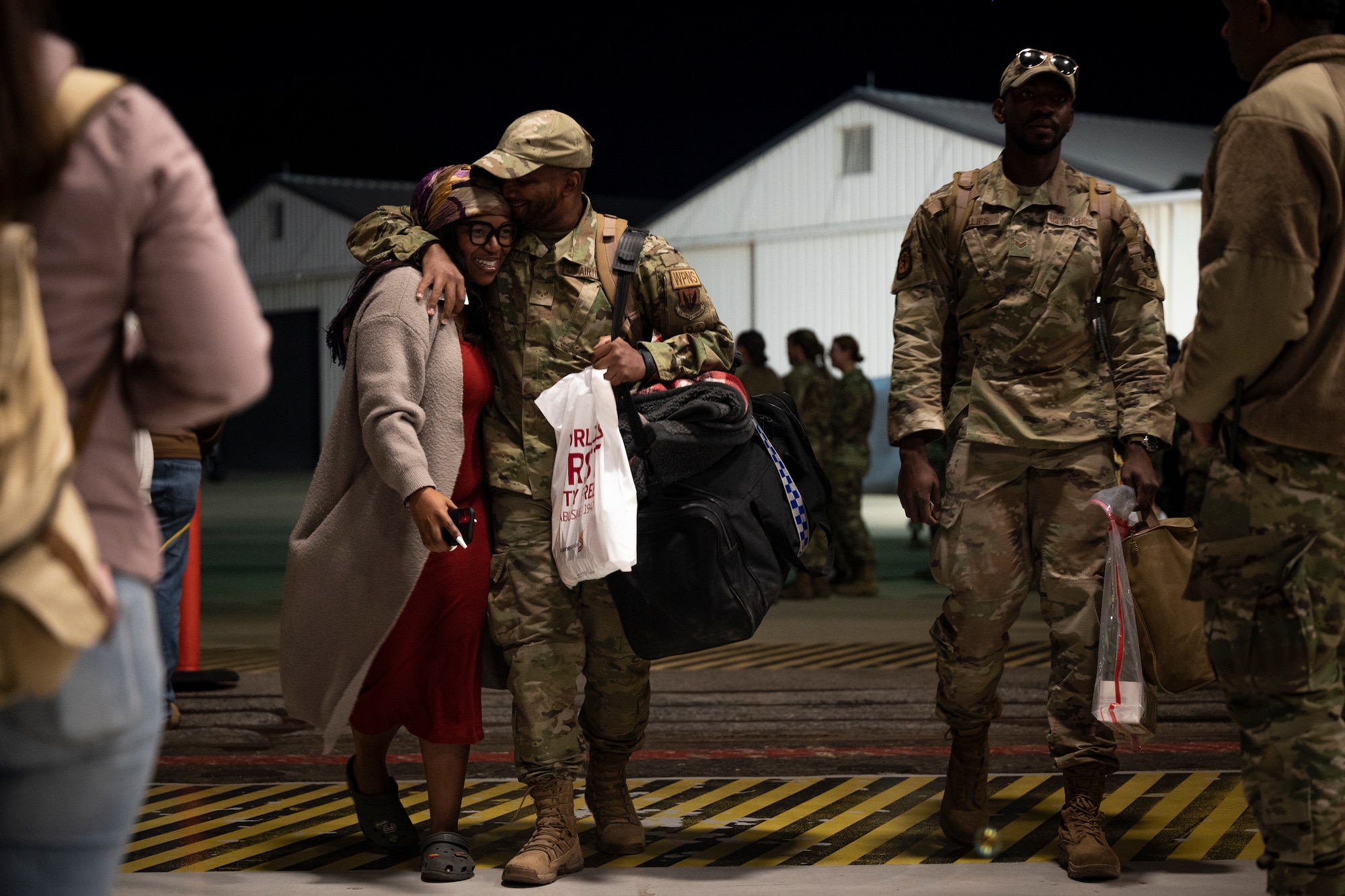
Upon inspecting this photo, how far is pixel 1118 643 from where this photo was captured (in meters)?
4.07

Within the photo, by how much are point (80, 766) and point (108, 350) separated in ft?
1.70

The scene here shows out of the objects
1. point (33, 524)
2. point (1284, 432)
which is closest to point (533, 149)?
point (1284, 432)

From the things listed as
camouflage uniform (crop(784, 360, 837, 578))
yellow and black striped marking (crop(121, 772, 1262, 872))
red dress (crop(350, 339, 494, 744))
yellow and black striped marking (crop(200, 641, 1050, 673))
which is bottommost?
yellow and black striped marking (crop(200, 641, 1050, 673))

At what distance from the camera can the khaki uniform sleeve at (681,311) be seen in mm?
4188

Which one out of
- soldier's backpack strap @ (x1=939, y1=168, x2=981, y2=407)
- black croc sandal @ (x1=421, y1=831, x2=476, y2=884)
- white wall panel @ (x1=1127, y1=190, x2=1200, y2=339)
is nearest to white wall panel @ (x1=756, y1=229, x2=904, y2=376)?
white wall panel @ (x1=1127, y1=190, x2=1200, y2=339)

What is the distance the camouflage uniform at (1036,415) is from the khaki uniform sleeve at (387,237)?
1.38 metres

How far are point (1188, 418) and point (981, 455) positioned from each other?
1.25 meters

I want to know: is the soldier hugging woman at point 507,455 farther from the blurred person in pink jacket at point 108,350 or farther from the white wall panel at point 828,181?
the white wall panel at point 828,181

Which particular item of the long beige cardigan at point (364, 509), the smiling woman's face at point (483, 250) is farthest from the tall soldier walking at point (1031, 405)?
the long beige cardigan at point (364, 509)

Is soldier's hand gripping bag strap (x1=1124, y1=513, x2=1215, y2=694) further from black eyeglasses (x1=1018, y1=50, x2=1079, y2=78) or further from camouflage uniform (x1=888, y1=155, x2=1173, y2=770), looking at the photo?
black eyeglasses (x1=1018, y1=50, x2=1079, y2=78)

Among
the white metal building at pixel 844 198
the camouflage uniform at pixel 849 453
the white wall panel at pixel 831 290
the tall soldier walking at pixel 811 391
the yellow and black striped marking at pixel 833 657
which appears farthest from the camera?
the white wall panel at pixel 831 290

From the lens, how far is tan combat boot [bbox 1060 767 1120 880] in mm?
3955

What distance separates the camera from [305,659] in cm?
408

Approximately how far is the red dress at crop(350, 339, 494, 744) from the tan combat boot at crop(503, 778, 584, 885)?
0.83 ft
